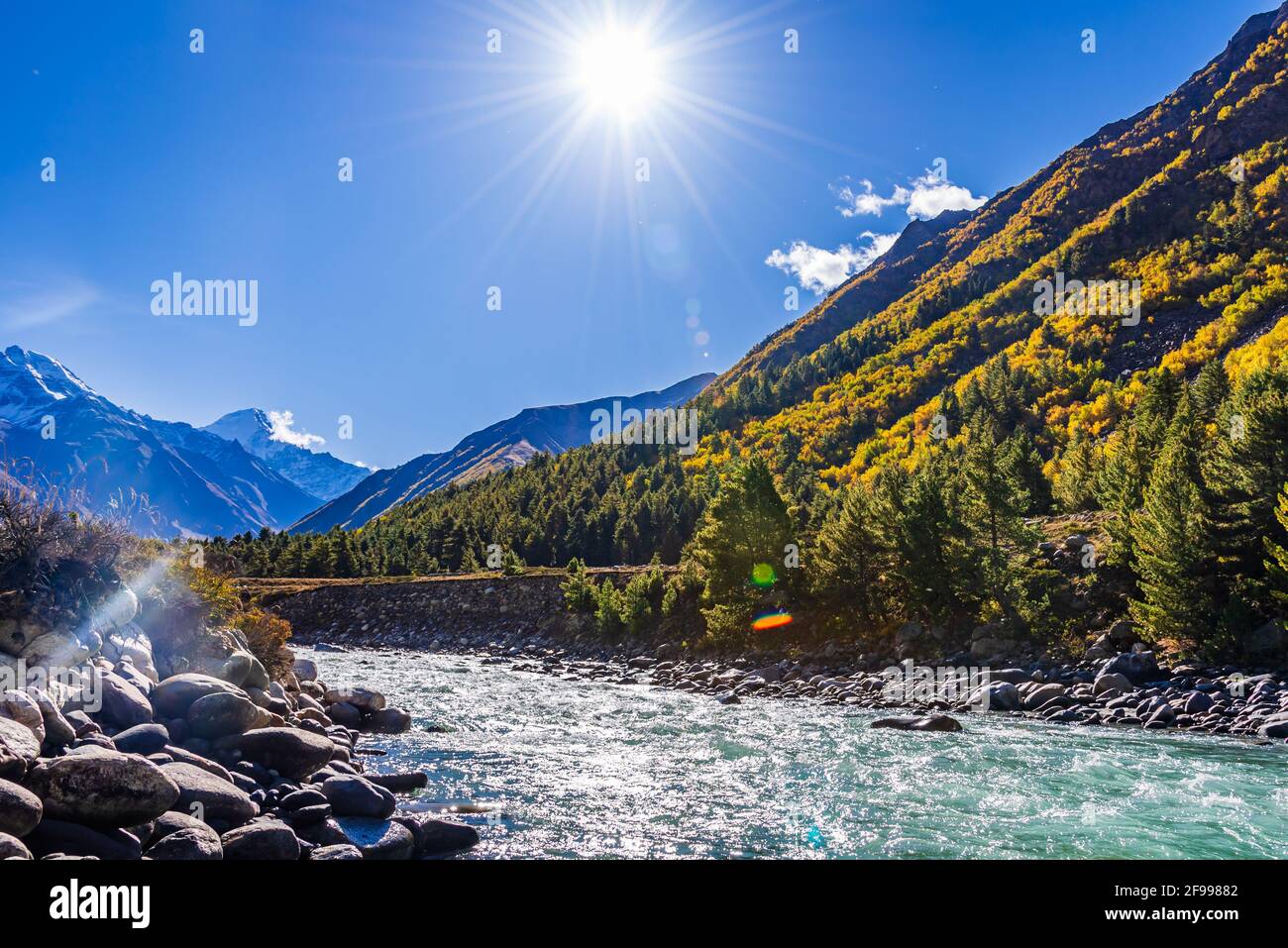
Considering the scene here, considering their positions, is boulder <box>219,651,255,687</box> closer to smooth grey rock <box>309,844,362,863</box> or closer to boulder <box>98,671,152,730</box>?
boulder <box>98,671,152,730</box>

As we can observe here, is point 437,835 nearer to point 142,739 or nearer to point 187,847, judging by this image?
point 187,847

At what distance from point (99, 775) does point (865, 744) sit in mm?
19386

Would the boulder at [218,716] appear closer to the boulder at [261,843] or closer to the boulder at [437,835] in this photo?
the boulder at [437,835]

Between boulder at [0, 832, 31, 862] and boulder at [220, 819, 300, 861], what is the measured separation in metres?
2.53

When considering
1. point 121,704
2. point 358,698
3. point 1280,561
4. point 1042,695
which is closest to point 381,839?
point 121,704

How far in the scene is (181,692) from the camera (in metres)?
15.2

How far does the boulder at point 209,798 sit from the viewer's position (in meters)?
10.8

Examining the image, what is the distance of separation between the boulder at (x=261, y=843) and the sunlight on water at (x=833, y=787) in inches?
121

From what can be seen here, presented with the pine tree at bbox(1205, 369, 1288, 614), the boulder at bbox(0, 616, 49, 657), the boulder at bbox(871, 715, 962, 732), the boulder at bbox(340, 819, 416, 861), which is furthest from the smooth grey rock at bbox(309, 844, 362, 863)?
the pine tree at bbox(1205, 369, 1288, 614)

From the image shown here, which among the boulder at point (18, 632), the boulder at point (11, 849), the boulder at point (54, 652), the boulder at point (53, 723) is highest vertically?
the boulder at point (18, 632)

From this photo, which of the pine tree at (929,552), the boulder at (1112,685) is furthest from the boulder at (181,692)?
the pine tree at (929,552)

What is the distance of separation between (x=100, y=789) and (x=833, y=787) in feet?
47.2

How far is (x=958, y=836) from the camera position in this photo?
13.1 m
